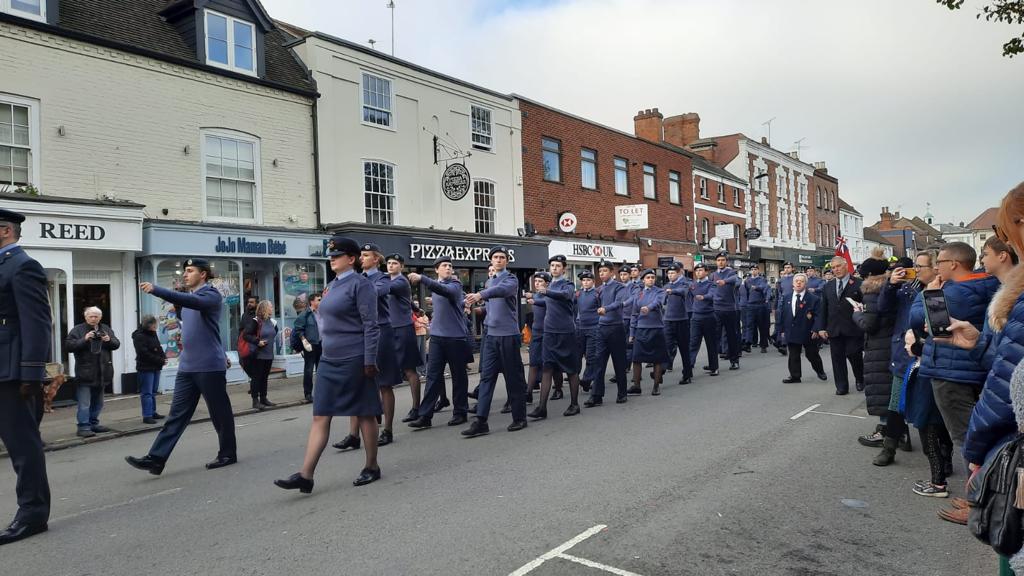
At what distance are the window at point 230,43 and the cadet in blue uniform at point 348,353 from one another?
11606 mm

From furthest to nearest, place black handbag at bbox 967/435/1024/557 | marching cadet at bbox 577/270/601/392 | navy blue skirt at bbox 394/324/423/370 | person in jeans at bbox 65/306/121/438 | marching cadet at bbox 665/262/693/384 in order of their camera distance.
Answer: marching cadet at bbox 665/262/693/384, marching cadet at bbox 577/270/601/392, person in jeans at bbox 65/306/121/438, navy blue skirt at bbox 394/324/423/370, black handbag at bbox 967/435/1024/557

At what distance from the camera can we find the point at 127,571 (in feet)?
13.9

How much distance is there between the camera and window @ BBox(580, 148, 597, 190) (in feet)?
88.1

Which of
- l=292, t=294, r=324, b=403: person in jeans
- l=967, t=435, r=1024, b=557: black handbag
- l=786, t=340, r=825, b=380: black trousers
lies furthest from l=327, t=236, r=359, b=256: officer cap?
l=786, t=340, r=825, b=380: black trousers

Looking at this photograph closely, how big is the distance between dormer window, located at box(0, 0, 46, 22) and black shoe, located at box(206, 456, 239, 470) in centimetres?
1021

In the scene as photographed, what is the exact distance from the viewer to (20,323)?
491cm

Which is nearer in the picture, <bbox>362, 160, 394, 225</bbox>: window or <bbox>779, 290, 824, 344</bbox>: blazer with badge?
<bbox>779, 290, 824, 344</bbox>: blazer with badge

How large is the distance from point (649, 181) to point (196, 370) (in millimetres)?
26916

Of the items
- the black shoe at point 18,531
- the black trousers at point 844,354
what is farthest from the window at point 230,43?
the black trousers at point 844,354

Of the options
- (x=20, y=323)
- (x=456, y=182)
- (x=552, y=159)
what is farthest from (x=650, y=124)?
(x=20, y=323)

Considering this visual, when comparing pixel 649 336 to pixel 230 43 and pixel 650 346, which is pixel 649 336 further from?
pixel 230 43

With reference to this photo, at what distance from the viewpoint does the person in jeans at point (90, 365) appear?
360 inches

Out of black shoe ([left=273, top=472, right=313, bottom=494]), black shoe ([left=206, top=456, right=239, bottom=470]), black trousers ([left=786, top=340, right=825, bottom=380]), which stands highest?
black trousers ([left=786, top=340, right=825, bottom=380])

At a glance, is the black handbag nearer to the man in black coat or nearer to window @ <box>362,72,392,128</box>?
the man in black coat
